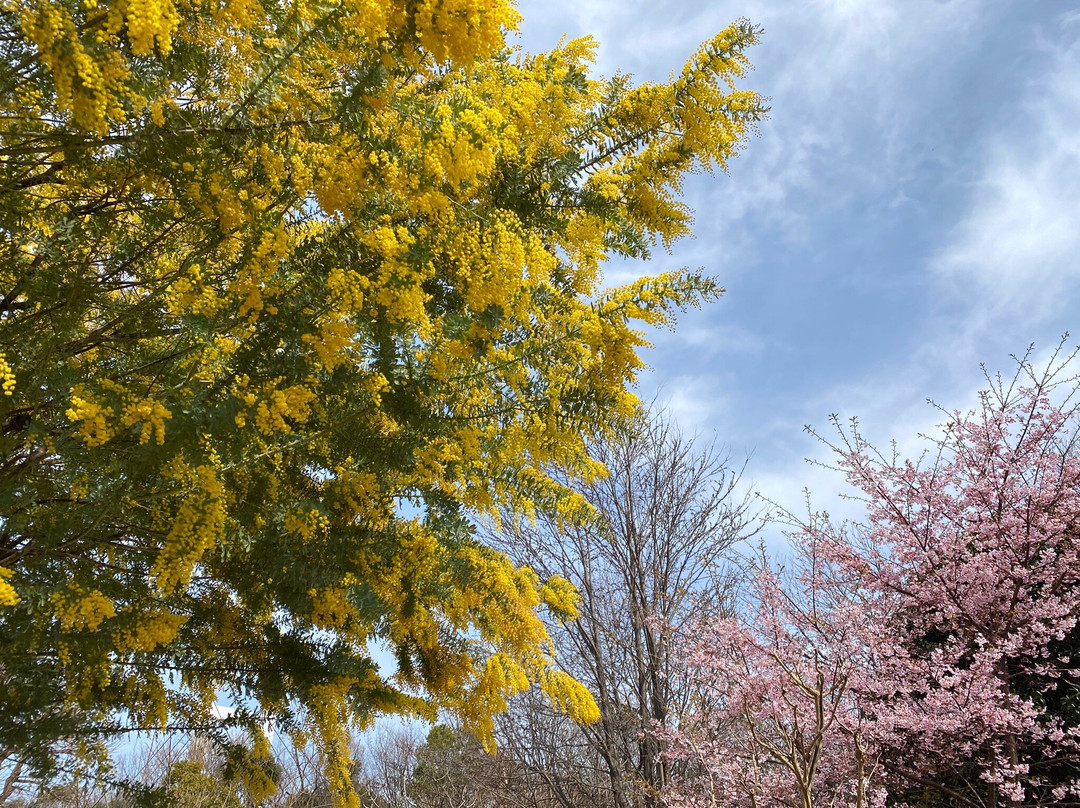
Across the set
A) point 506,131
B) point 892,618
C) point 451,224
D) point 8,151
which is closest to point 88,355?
point 8,151

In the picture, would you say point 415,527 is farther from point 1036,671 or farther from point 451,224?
point 1036,671

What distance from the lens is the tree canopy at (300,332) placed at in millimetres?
2904

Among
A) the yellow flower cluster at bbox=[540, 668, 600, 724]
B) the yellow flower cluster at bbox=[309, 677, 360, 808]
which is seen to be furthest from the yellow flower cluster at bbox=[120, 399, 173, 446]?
the yellow flower cluster at bbox=[540, 668, 600, 724]

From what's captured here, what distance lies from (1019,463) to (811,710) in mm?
3137

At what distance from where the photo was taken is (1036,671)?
21.0 ft

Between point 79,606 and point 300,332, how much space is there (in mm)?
1466

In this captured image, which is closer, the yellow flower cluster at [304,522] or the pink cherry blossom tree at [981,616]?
the yellow flower cluster at [304,522]

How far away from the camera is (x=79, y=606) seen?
10.1 feet

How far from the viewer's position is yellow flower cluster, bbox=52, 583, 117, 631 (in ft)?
9.93

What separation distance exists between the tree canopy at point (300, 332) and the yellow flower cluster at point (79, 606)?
0.01 m

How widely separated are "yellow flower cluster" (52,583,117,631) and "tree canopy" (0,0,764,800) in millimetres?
13

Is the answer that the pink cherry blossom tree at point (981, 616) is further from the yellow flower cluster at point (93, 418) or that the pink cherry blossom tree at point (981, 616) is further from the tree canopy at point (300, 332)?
the yellow flower cluster at point (93, 418)

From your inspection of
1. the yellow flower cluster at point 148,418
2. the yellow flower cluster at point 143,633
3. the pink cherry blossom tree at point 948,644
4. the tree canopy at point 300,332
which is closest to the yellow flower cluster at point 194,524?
the tree canopy at point 300,332

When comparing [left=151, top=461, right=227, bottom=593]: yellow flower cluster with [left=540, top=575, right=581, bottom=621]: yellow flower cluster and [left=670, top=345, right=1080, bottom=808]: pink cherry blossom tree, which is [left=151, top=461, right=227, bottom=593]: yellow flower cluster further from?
[left=670, top=345, right=1080, bottom=808]: pink cherry blossom tree
